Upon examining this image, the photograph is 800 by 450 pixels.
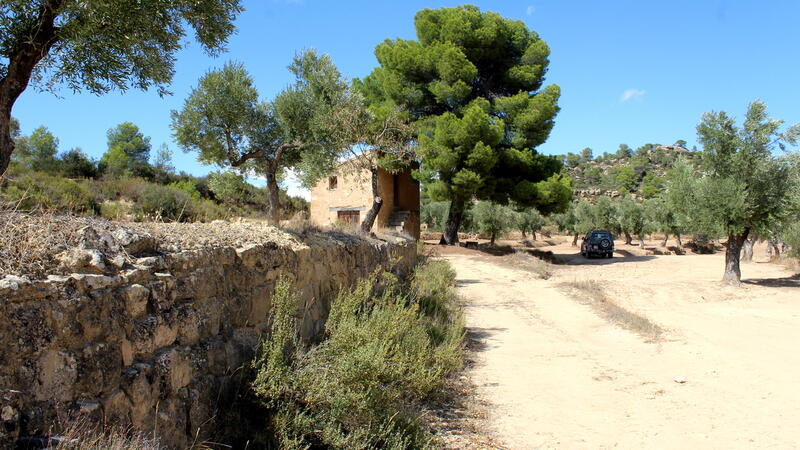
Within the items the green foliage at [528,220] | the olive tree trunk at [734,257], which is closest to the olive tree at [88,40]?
the olive tree trunk at [734,257]

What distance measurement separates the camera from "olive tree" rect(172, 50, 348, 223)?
11805mm

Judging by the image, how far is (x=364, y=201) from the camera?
93.0 ft

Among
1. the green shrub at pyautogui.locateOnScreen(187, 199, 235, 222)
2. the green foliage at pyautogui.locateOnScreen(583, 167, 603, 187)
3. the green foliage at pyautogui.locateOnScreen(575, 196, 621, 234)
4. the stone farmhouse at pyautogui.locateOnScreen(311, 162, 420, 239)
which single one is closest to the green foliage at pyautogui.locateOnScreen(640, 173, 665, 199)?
the green foliage at pyautogui.locateOnScreen(583, 167, 603, 187)

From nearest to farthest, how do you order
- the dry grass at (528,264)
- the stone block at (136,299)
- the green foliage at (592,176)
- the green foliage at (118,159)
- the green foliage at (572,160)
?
the stone block at (136,299) → the dry grass at (528,264) → the green foliage at (118,159) → the green foliage at (592,176) → the green foliage at (572,160)

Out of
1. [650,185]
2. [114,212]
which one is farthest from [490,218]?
[650,185]

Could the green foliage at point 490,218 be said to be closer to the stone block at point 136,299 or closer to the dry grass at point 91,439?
the stone block at point 136,299

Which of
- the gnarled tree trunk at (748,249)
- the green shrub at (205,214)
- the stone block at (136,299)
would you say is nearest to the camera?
the stone block at (136,299)

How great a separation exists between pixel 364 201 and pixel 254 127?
16.2 metres

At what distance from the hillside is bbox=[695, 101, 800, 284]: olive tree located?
182 feet

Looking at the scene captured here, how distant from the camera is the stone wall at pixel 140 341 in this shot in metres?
2.35

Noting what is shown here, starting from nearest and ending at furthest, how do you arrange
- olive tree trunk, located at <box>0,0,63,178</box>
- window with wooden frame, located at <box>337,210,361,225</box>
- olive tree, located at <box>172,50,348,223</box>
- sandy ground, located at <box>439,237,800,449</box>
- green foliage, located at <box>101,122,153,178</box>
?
sandy ground, located at <box>439,237,800,449</box>
olive tree trunk, located at <box>0,0,63,178</box>
olive tree, located at <box>172,50,348,223</box>
window with wooden frame, located at <box>337,210,361,225</box>
green foliage, located at <box>101,122,153,178</box>

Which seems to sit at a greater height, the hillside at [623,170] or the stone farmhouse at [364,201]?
the hillside at [623,170]

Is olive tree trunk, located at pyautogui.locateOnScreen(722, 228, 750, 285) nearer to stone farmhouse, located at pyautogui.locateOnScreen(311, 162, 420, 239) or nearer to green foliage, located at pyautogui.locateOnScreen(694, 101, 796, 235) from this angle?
green foliage, located at pyautogui.locateOnScreen(694, 101, 796, 235)

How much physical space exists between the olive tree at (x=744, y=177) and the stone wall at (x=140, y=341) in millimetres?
16454
